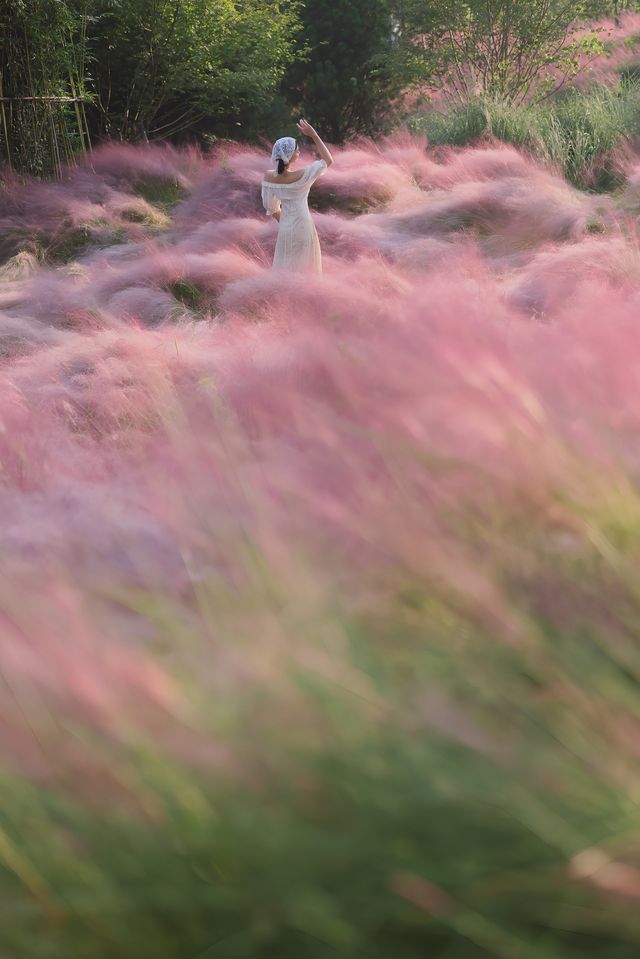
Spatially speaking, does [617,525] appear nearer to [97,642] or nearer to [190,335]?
[97,642]

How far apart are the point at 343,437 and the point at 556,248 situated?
3.56m

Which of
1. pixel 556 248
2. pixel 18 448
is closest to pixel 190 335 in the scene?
pixel 556 248

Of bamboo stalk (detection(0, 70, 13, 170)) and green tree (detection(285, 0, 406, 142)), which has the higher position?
green tree (detection(285, 0, 406, 142))

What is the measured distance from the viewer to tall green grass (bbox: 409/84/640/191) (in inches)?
265

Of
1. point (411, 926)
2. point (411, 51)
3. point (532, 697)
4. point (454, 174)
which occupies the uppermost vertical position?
point (411, 51)

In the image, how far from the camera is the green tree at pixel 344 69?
500 inches

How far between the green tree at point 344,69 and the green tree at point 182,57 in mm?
1147

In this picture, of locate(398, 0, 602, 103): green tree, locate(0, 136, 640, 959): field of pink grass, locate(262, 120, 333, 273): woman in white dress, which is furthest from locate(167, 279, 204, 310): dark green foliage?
locate(398, 0, 602, 103): green tree

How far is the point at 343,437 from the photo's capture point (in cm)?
112

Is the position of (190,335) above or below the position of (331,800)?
above

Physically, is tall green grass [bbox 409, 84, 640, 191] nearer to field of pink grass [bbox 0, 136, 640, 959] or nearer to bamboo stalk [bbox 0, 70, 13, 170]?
bamboo stalk [bbox 0, 70, 13, 170]

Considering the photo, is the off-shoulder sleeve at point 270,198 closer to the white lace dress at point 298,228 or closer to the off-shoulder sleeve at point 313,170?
the white lace dress at point 298,228

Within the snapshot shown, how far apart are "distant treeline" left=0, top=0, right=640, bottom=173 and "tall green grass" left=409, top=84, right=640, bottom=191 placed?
Result: 107 centimetres

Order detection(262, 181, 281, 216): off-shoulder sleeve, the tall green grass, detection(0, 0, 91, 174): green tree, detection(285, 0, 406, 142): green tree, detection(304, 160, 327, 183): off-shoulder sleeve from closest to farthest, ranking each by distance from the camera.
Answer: detection(304, 160, 327, 183): off-shoulder sleeve
detection(262, 181, 281, 216): off-shoulder sleeve
the tall green grass
detection(0, 0, 91, 174): green tree
detection(285, 0, 406, 142): green tree
